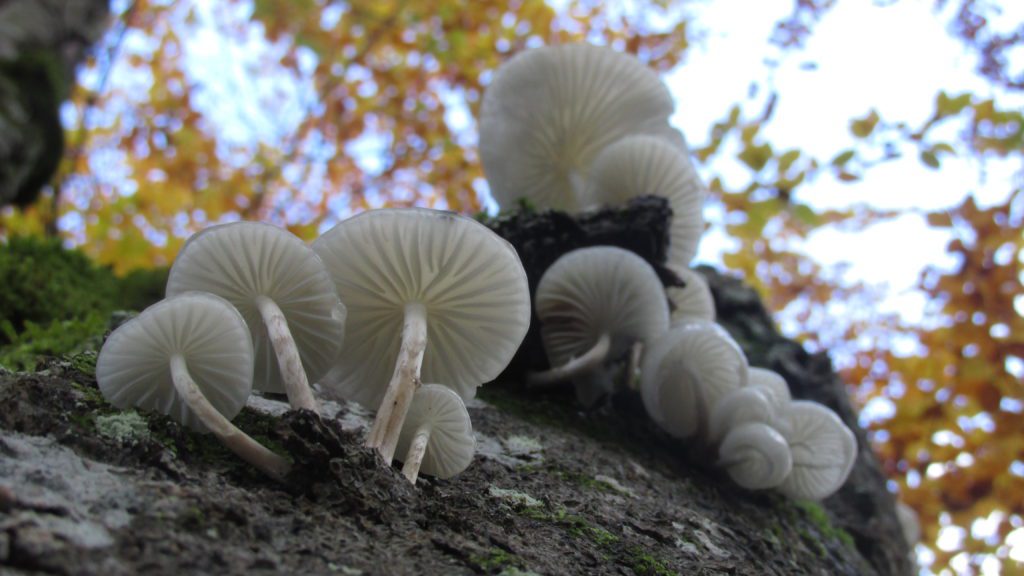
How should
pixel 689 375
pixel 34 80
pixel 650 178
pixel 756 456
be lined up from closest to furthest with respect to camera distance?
pixel 756 456, pixel 689 375, pixel 650 178, pixel 34 80

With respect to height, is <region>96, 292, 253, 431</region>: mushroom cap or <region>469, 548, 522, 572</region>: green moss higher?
<region>96, 292, 253, 431</region>: mushroom cap

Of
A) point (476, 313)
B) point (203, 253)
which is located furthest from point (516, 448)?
point (203, 253)

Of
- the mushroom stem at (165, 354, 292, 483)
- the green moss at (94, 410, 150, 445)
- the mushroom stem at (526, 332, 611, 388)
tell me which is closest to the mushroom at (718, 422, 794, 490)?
the mushroom stem at (526, 332, 611, 388)

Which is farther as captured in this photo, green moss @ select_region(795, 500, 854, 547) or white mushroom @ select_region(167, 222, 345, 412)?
green moss @ select_region(795, 500, 854, 547)

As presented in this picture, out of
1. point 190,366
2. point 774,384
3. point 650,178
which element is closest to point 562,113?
point 650,178

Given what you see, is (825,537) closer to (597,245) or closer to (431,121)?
(597,245)

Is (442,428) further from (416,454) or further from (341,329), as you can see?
(341,329)

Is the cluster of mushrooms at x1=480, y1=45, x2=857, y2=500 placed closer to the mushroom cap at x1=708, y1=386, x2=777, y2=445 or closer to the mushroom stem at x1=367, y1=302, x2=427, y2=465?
the mushroom cap at x1=708, y1=386, x2=777, y2=445
